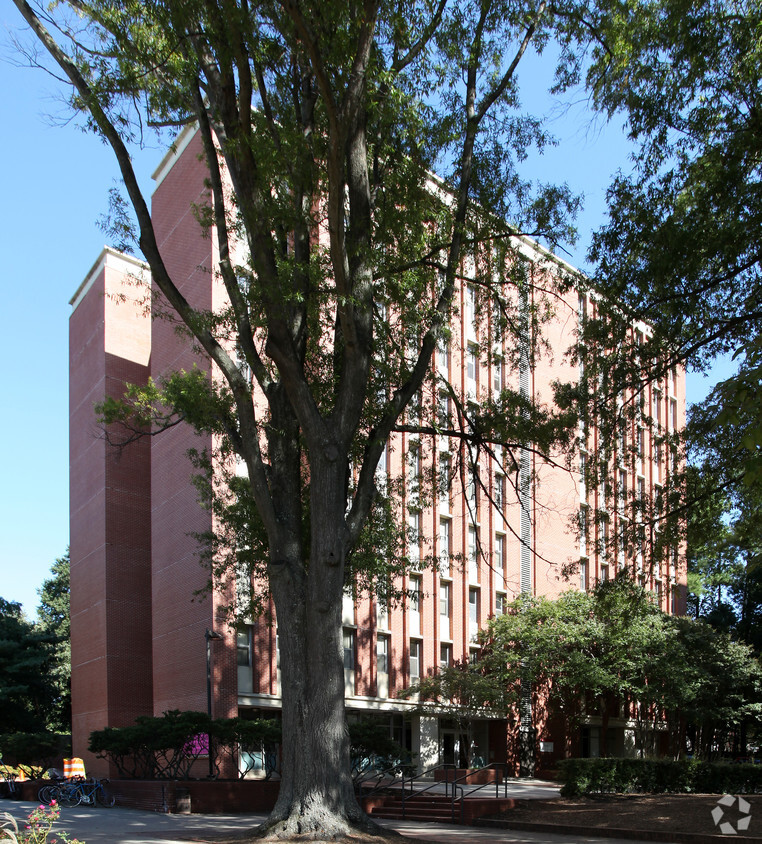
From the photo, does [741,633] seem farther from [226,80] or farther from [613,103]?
[226,80]

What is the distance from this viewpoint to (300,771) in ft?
41.4

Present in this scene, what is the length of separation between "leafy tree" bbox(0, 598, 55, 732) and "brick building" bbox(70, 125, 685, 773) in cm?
301

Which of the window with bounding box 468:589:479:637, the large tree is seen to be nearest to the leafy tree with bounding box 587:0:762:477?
the large tree

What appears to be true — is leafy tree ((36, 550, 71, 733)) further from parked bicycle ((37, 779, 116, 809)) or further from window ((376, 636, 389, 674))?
parked bicycle ((37, 779, 116, 809))

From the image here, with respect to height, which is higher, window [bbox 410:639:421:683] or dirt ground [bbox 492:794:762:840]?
window [bbox 410:639:421:683]

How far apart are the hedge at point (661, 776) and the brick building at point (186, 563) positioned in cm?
622

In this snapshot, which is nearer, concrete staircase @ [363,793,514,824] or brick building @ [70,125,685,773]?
concrete staircase @ [363,793,514,824]

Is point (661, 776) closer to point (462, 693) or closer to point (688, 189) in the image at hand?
point (462, 693)

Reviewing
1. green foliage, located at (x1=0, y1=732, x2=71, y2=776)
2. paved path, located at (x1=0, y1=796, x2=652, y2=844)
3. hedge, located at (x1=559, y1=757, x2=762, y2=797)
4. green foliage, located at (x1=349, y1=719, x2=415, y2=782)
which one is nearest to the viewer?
paved path, located at (x1=0, y1=796, x2=652, y2=844)

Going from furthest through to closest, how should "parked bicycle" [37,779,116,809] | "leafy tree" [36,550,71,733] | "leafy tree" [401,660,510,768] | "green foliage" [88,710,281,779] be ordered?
"leafy tree" [36,550,71,733], "leafy tree" [401,660,510,768], "green foliage" [88,710,281,779], "parked bicycle" [37,779,116,809]

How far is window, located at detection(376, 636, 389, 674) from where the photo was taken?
3325cm

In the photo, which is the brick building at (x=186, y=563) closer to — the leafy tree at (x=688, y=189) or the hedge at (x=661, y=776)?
the hedge at (x=661, y=776)

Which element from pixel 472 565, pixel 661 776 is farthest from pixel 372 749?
pixel 472 565

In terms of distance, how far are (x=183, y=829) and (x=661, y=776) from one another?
13260 millimetres
